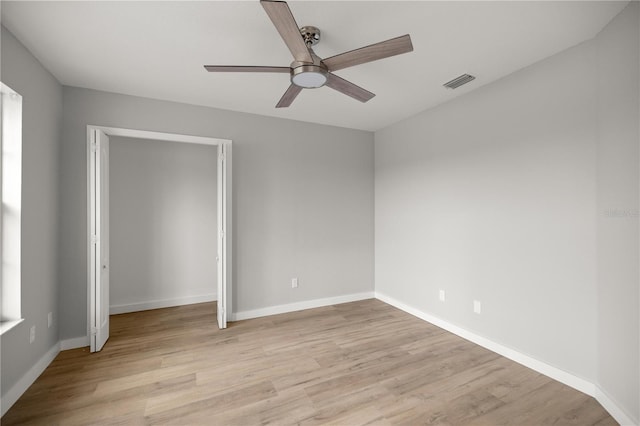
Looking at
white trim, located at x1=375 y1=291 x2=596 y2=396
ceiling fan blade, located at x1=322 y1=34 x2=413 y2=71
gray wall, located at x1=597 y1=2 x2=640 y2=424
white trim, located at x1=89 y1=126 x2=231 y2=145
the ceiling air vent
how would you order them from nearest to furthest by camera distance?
ceiling fan blade, located at x1=322 y1=34 x2=413 y2=71 < gray wall, located at x1=597 y1=2 x2=640 y2=424 < white trim, located at x1=375 y1=291 x2=596 y2=396 < the ceiling air vent < white trim, located at x1=89 y1=126 x2=231 y2=145

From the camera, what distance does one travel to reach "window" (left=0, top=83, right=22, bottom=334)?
6.71 ft

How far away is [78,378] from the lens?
2.31 m

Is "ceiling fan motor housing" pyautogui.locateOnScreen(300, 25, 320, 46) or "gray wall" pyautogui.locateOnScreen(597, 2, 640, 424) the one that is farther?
"ceiling fan motor housing" pyautogui.locateOnScreen(300, 25, 320, 46)

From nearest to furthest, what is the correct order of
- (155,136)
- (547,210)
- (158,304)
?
(547,210), (155,136), (158,304)

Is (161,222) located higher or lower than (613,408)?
higher

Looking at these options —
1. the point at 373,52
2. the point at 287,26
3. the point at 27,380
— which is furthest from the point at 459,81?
the point at 27,380

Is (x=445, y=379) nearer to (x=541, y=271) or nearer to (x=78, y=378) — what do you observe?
(x=541, y=271)

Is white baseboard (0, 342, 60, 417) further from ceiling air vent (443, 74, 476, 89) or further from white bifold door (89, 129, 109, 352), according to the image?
ceiling air vent (443, 74, 476, 89)

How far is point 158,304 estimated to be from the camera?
4.09m

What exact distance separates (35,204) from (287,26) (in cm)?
250

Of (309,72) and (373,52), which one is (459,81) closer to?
(373,52)

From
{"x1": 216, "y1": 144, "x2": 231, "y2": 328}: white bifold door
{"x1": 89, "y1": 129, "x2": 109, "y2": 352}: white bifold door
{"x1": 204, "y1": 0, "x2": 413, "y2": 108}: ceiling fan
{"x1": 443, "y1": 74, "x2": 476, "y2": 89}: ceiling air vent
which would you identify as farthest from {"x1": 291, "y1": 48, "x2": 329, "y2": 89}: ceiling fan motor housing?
{"x1": 89, "y1": 129, "x2": 109, "y2": 352}: white bifold door

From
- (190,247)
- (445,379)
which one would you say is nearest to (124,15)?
(190,247)

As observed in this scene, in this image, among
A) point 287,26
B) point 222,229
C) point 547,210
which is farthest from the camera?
point 222,229
